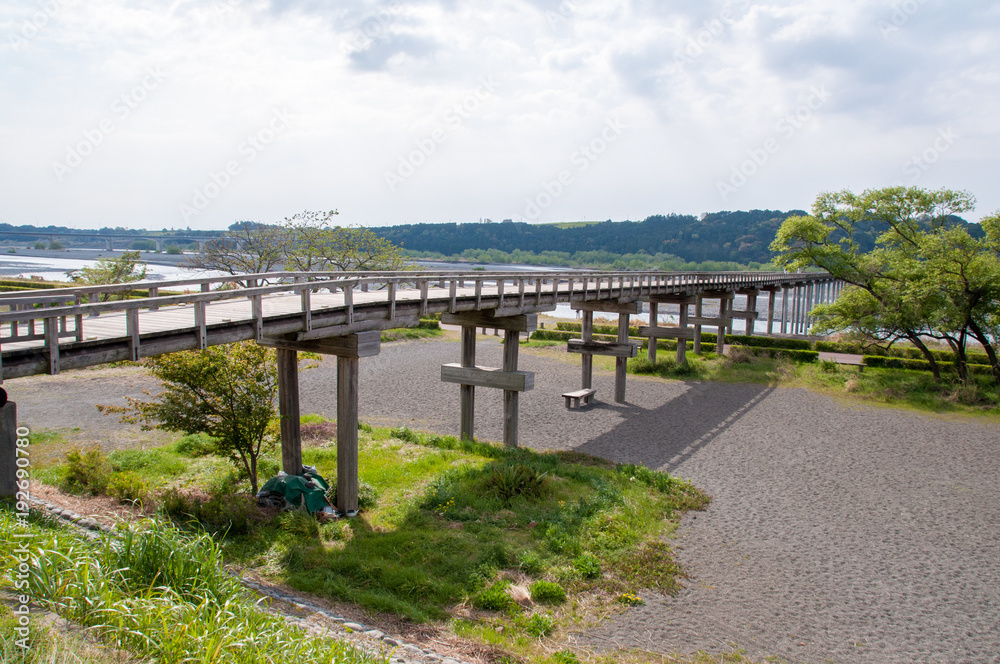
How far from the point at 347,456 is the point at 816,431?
48.7ft

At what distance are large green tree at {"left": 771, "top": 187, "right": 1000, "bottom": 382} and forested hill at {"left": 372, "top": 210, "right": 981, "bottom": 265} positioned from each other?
302ft

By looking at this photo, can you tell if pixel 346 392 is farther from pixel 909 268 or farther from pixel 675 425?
pixel 909 268

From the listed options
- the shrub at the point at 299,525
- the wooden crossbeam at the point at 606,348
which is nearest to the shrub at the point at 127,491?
the shrub at the point at 299,525

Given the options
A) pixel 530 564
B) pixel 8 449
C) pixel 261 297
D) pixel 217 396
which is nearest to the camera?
pixel 8 449

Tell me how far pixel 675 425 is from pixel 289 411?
1247 cm

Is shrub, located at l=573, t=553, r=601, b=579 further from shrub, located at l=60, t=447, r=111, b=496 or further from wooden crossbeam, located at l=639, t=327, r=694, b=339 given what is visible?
wooden crossbeam, located at l=639, t=327, r=694, b=339

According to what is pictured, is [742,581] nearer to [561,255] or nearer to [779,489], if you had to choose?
[779,489]

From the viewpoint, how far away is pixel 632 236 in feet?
470

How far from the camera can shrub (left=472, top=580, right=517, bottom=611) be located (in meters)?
8.72

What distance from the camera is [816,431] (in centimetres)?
2006

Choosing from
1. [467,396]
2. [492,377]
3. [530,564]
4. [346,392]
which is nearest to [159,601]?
[530,564]

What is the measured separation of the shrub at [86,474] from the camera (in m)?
11.4

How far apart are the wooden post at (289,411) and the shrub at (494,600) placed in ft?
17.4

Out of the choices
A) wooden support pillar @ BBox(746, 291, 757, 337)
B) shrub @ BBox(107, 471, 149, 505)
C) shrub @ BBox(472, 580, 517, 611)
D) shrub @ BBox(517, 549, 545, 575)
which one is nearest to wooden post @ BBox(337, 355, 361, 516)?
shrub @ BBox(107, 471, 149, 505)
